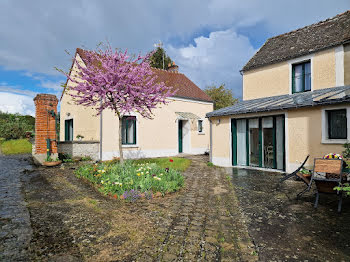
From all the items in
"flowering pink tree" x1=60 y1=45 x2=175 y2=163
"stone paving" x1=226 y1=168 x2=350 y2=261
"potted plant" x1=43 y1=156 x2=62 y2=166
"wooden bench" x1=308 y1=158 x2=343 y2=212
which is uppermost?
"flowering pink tree" x1=60 y1=45 x2=175 y2=163

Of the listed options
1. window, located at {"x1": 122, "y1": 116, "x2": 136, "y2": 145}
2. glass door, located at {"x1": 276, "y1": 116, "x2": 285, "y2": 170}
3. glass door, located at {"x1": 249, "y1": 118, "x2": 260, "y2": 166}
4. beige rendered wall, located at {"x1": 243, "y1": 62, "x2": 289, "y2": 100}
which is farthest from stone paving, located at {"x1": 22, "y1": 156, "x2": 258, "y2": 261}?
beige rendered wall, located at {"x1": 243, "y1": 62, "x2": 289, "y2": 100}

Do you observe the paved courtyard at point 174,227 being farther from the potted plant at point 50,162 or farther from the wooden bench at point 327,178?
the potted plant at point 50,162

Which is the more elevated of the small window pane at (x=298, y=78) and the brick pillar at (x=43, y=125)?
the small window pane at (x=298, y=78)

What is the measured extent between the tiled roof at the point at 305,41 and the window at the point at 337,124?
16.1 ft

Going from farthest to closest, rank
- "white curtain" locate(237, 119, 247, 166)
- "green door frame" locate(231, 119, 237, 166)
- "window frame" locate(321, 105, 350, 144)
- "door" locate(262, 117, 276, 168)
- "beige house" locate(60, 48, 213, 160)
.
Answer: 1. "beige house" locate(60, 48, 213, 160)
2. "green door frame" locate(231, 119, 237, 166)
3. "white curtain" locate(237, 119, 247, 166)
4. "door" locate(262, 117, 276, 168)
5. "window frame" locate(321, 105, 350, 144)

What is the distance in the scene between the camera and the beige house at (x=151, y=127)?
48.2 feet

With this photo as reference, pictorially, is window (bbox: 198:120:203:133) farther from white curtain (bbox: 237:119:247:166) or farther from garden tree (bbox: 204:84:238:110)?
garden tree (bbox: 204:84:238:110)

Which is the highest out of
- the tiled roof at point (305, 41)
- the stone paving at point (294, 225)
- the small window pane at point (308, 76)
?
the tiled roof at point (305, 41)

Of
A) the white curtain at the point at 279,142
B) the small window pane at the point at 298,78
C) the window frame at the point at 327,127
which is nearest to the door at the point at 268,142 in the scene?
the white curtain at the point at 279,142

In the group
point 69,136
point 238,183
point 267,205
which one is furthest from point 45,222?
point 69,136

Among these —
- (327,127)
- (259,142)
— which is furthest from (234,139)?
(327,127)

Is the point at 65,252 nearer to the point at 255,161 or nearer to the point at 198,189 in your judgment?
the point at 198,189

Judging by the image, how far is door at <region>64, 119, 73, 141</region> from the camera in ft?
61.3

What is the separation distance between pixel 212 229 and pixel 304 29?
15.8 metres
